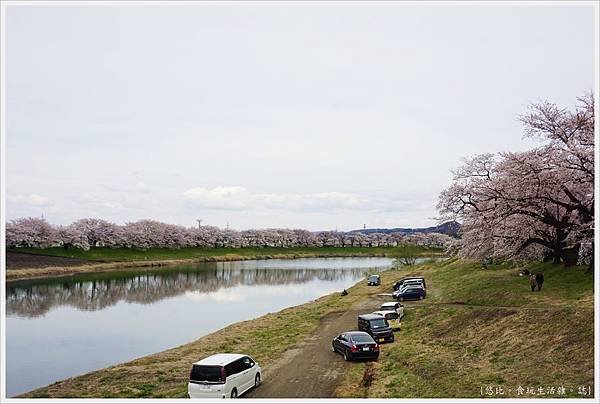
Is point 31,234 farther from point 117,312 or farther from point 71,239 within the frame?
point 117,312

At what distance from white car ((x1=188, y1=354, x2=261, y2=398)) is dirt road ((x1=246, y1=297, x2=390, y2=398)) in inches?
43.4

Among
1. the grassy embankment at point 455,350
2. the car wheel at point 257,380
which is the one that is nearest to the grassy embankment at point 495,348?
Answer: the grassy embankment at point 455,350

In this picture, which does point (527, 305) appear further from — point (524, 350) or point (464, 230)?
point (464, 230)

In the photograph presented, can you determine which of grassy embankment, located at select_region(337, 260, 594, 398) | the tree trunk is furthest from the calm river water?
the tree trunk

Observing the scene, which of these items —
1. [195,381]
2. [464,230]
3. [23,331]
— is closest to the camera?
[195,381]

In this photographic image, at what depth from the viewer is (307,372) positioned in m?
21.7

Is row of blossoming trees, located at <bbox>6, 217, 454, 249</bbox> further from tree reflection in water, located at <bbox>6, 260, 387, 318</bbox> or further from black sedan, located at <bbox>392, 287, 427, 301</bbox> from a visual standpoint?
black sedan, located at <bbox>392, 287, 427, 301</bbox>

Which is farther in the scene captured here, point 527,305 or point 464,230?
point 464,230

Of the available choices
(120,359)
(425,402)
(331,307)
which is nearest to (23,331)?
(120,359)

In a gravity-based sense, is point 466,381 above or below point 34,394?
above

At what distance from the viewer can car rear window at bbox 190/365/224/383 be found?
17594 mm

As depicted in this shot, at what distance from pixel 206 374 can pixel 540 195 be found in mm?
22930

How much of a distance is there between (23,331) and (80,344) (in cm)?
728

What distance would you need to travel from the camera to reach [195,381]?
17797 millimetres
